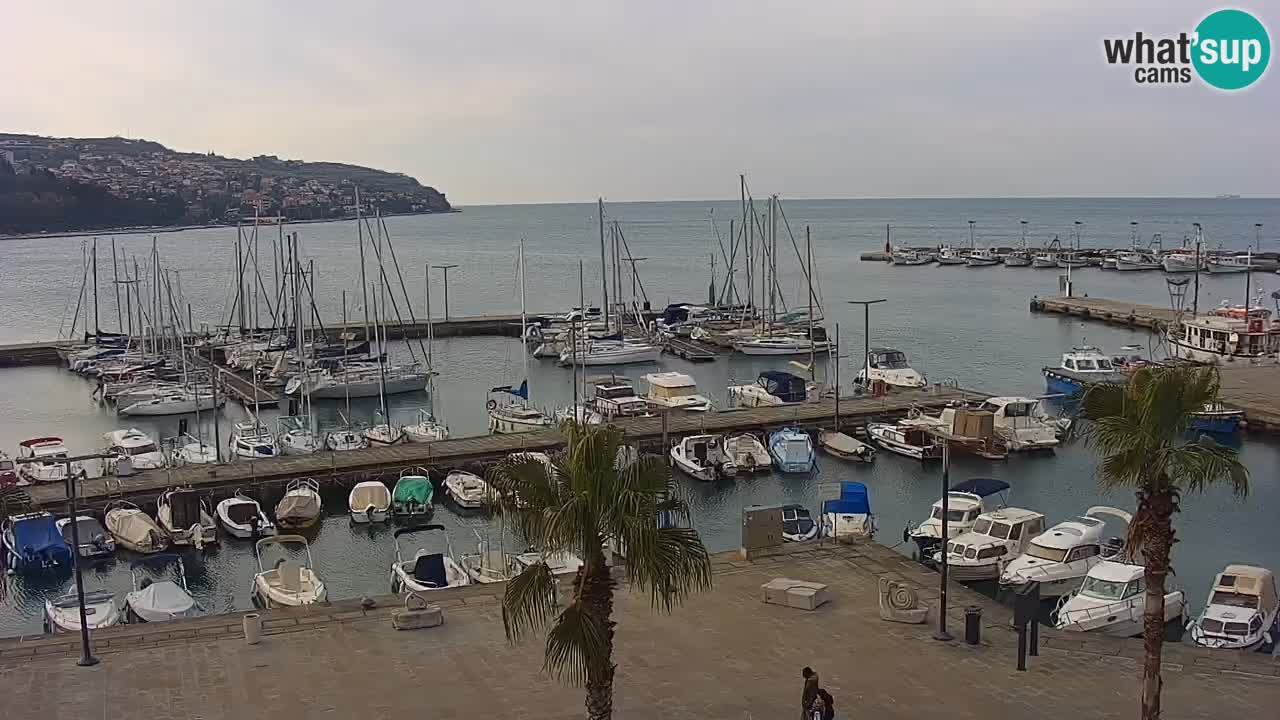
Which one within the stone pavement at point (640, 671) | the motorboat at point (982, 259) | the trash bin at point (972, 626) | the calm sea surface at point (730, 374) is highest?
the motorboat at point (982, 259)

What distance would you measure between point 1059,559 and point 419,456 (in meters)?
21.9

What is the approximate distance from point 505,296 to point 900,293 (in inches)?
1615

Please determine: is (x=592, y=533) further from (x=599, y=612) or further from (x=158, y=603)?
(x=158, y=603)

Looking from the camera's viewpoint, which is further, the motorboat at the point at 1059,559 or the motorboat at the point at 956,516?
the motorboat at the point at 956,516

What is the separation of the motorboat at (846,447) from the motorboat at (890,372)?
10.1 m

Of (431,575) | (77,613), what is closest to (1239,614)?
(431,575)

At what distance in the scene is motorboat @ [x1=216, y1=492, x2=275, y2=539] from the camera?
105ft

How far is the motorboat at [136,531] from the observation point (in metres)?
30.8

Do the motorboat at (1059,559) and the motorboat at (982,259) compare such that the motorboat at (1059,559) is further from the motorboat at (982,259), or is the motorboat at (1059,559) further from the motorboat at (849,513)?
the motorboat at (982,259)

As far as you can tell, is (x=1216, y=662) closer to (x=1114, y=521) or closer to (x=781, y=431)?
(x=1114, y=521)

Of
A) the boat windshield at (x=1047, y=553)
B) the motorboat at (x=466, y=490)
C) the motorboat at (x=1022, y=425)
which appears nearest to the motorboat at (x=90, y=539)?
the motorboat at (x=466, y=490)

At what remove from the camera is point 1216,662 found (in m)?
16.8

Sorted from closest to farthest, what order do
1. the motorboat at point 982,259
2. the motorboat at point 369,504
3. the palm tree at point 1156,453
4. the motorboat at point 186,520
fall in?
the palm tree at point 1156,453
the motorboat at point 186,520
the motorboat at point 369,504
the motorboat at point 982,259

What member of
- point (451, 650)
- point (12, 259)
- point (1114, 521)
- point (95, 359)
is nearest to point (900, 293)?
point (95, 359)
